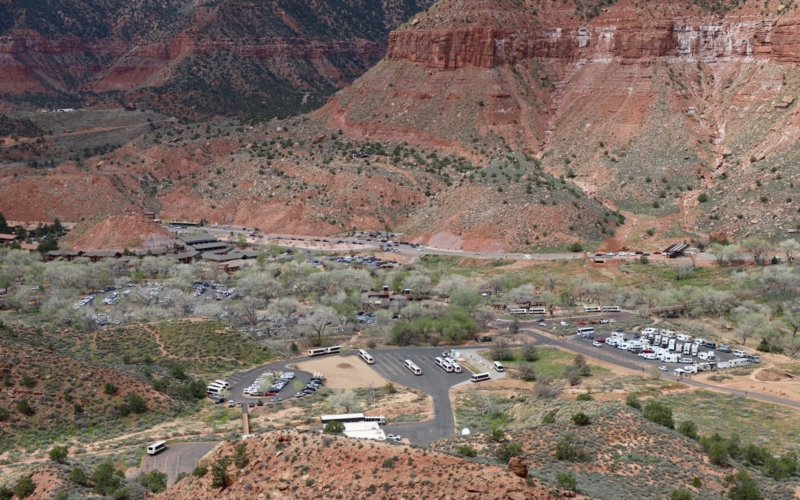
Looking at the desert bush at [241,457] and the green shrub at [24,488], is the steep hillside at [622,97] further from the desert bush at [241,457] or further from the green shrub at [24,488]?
the green shrub at [24,488]

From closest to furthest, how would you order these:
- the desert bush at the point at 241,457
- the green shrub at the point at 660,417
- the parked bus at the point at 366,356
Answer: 1. the desert bush at the point at 241,457
2. the green shrub at the point at 660,417
3. the parked bus at the point at 366,356

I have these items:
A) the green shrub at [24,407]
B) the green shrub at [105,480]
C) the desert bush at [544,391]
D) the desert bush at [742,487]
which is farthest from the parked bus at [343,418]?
the desert bush at [742,487]

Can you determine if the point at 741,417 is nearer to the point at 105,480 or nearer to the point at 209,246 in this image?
the point at 105,480

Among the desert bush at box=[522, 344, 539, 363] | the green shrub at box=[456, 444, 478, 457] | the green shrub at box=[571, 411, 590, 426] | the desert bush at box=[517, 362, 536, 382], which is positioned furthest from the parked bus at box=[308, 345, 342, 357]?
the green shrub at box=[456, 444, 478, 457]

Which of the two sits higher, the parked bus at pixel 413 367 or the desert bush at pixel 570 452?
the desert bush at pixel 570 452

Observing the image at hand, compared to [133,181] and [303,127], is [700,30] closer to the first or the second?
[303,127]

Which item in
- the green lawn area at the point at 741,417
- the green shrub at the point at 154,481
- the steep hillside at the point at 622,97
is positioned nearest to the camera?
the green shrub at the point at 154,481

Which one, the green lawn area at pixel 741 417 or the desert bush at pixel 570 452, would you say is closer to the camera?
the desert bush at pixel 570 452

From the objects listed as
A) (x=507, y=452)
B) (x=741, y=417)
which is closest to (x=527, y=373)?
(x=741, y=417)
